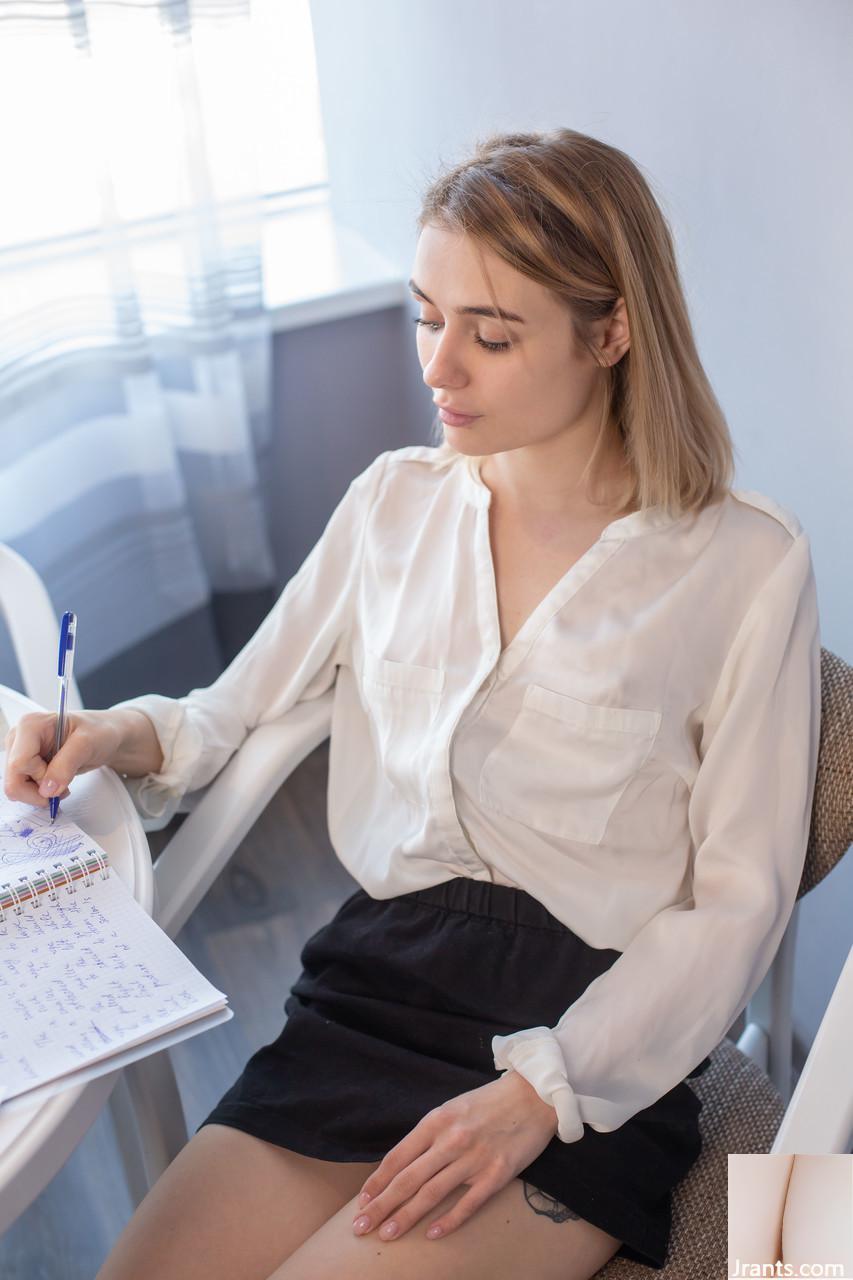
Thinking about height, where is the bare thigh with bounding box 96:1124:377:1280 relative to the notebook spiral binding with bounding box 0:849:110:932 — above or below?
below

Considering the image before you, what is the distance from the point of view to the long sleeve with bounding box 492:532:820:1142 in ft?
3.24

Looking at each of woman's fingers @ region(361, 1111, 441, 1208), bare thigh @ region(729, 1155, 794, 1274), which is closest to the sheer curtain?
woman's fingers @ region(361, 1111, 441, 1208)

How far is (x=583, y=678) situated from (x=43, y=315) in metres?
1.03

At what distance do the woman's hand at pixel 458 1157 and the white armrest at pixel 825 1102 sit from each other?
0.57ft

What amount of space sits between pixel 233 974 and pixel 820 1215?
1.37 meters

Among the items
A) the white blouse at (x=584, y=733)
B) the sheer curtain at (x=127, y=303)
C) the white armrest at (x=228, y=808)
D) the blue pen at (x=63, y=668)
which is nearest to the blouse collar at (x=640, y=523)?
the white blouse at (x=584, y=733)

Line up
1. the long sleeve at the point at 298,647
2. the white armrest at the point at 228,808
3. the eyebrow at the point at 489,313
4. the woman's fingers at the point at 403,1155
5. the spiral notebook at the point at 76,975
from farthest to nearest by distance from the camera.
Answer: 1. the long sleeve at the point at 298,647
2. the white armrest at the point at 228,808
3. the eyebrow at the point at 489,313
4. the woman's fingers at the point at 403,1155
5. the spiral notebook at the point at 76,975

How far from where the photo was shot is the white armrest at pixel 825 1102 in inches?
33.6

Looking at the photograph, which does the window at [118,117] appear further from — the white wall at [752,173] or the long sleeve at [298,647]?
the long sleeve at [298,647]

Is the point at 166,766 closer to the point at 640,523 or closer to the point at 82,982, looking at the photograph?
the point at 82,982

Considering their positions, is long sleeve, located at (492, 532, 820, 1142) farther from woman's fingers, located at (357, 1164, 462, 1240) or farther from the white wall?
the white wall

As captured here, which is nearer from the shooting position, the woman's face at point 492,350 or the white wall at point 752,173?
the woman's face at point 492,350

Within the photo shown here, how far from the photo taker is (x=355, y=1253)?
36.3 inches

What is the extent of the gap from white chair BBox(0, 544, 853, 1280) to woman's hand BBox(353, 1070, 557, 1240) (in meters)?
0.14
